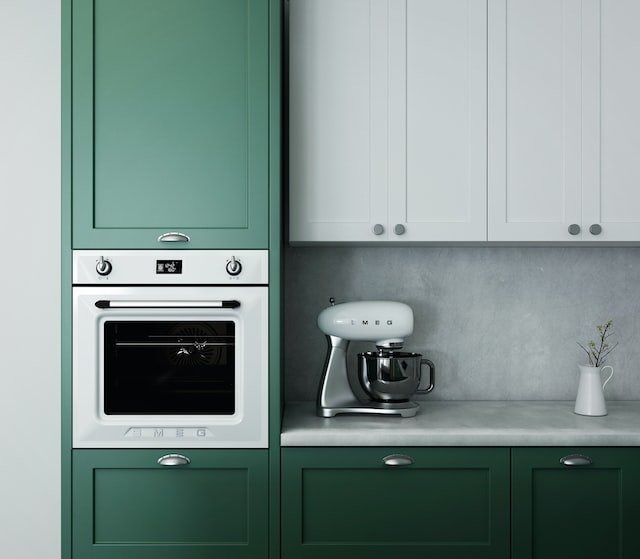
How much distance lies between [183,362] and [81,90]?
966 mm

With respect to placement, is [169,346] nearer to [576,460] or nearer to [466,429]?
[466,429]

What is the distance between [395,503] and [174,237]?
1160 mm

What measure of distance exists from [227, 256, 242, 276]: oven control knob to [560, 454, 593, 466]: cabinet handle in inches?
49.5

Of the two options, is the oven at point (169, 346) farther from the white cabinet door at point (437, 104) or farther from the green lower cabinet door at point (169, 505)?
the white cabinet door at point (437, 104)

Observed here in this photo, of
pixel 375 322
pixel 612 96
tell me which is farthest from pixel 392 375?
pixel 612 96

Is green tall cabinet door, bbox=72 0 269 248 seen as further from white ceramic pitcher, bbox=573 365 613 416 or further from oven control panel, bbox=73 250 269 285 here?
white ceramic pitcher, bbox=573 365 613 416

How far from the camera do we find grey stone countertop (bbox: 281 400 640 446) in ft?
6.61

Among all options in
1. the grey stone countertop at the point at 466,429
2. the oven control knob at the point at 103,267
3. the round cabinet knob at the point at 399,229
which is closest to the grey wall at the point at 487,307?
the grey stone countertop at the point at 466,429

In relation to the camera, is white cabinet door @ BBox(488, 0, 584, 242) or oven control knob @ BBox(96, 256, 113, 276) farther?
white cabinet door @ BBox(488, 0, 584, 242)

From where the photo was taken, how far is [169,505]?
2010 mm
